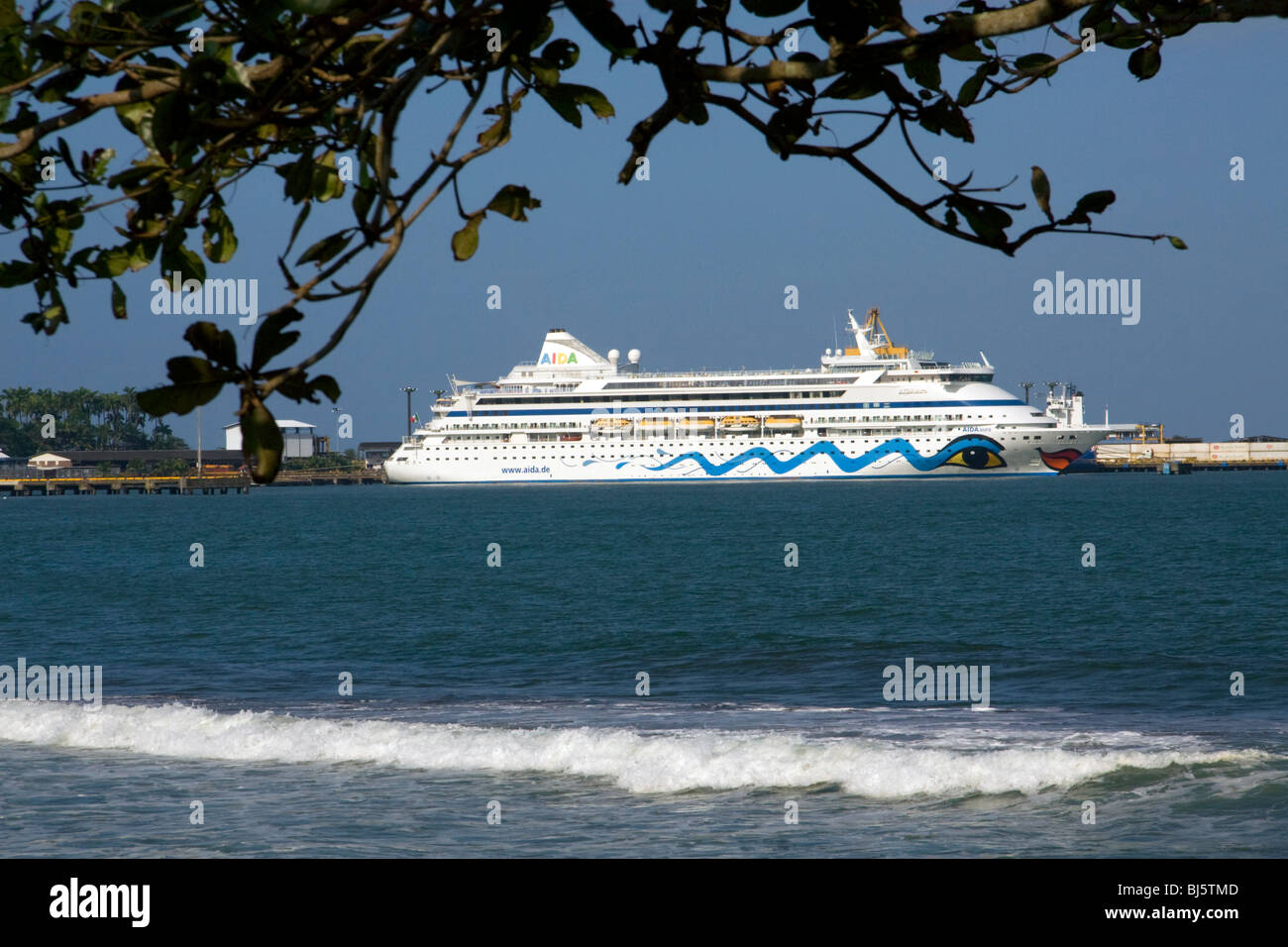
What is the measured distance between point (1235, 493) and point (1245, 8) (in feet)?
242

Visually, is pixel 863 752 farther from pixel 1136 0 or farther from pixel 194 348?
pixel 194 348

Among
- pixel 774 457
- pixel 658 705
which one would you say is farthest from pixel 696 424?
pixel 658 705

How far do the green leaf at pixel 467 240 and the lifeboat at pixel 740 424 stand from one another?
248ft

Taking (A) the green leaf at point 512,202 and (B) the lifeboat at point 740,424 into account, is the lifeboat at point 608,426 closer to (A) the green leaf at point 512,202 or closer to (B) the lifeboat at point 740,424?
(B) the lifeboat at point 740,424

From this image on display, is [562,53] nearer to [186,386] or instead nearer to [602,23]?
[602,23]

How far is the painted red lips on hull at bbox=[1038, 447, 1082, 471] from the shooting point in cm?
7756

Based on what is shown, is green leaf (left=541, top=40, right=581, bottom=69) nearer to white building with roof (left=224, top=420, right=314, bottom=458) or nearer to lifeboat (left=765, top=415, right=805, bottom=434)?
lifeboat (left=765, top=415, right=805, bottom=434)

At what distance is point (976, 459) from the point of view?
7669 cm

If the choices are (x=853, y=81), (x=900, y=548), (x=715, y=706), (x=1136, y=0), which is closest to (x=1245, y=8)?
(x=1136, y=0)

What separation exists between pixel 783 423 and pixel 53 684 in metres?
65.4

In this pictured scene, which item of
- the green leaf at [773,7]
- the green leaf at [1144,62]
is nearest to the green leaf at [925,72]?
the green leaf at [773,7]

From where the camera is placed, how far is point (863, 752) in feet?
31.7

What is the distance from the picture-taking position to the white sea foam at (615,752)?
912cm
